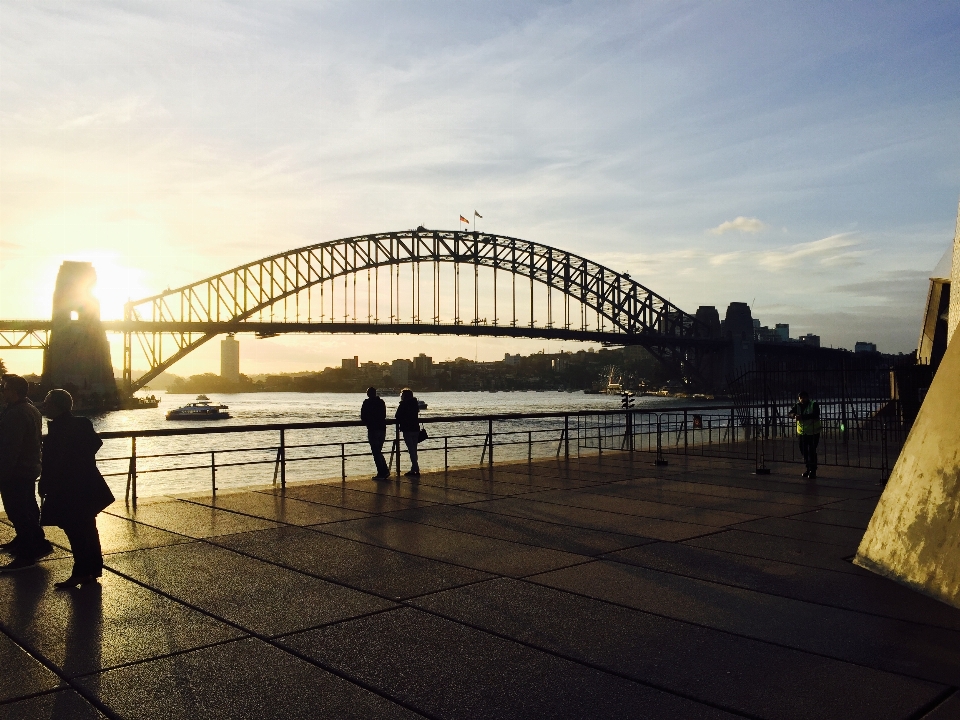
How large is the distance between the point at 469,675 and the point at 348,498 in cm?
650

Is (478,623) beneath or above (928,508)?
beneath

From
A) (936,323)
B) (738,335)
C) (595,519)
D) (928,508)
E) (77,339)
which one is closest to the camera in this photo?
(928,508)

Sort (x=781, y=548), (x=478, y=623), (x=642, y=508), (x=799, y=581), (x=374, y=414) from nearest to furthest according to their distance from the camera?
(x=478, y=623)
(x=799, y=581)
(x=781, y=548)
(x=642, y=508)
(x=374, y=414)

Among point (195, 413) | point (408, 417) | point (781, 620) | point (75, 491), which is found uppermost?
point (408, 417)

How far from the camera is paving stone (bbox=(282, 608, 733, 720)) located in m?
3.83

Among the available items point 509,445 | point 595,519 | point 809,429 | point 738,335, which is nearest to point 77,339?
point 509,445

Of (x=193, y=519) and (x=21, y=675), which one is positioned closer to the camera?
(x=21, y=675)

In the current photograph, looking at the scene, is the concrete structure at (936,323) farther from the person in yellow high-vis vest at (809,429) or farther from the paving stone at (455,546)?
the paving stone at (455,546)

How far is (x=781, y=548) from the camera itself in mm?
7348

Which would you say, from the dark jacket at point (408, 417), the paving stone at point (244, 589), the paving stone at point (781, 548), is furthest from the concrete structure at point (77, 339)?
the paving stone at point (781, 548)

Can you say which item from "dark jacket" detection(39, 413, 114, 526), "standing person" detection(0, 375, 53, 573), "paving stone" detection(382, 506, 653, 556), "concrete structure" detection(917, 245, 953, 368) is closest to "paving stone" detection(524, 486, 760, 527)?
"paving stone" detection(382, 506, 653, 556)

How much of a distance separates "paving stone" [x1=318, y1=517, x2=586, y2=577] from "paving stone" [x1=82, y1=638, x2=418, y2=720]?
2403 millimetres

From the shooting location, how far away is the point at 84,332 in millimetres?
78750

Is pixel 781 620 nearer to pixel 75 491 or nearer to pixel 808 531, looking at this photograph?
pixel 808 531
